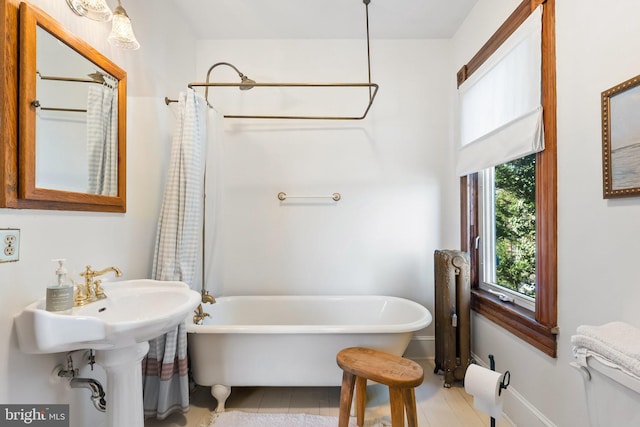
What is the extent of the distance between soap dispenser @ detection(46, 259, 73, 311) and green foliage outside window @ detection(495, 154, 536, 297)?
2222mm

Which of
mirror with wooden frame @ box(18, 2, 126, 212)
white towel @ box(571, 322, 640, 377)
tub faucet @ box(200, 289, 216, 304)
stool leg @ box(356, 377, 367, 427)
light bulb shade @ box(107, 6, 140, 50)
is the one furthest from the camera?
tub faucet @ box(200, 289, 216, 304)

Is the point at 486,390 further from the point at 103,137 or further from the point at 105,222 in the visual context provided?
the point at 103,137

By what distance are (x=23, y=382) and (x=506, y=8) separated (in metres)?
3.00

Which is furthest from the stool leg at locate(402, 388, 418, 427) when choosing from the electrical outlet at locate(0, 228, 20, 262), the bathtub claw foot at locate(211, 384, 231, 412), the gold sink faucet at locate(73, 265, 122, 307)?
the electrical outlet at locate(0, 228, 20, 262)

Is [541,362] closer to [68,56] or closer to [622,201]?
[622,201]

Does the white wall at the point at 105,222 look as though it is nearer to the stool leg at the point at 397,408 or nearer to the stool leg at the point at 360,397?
the stool leg at the point at 360,397

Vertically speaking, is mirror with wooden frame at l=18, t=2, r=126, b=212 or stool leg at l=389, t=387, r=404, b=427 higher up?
mirror with wooden frame at l=18, t=2, r=126, b=212

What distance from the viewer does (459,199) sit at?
2.32m

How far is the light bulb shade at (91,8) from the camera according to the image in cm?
129

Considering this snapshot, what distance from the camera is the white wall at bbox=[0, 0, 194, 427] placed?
42.5 inches

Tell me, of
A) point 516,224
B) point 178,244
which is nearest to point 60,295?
point 178,244

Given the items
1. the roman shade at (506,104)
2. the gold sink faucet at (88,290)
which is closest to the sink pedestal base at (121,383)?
the gold sink faucet at (88,290)

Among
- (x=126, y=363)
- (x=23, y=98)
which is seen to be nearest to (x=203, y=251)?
(x=126, y=363)

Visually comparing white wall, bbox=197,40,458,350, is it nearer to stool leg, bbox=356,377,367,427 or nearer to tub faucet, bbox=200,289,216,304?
tub faucet, bbox=200,289,216,304
